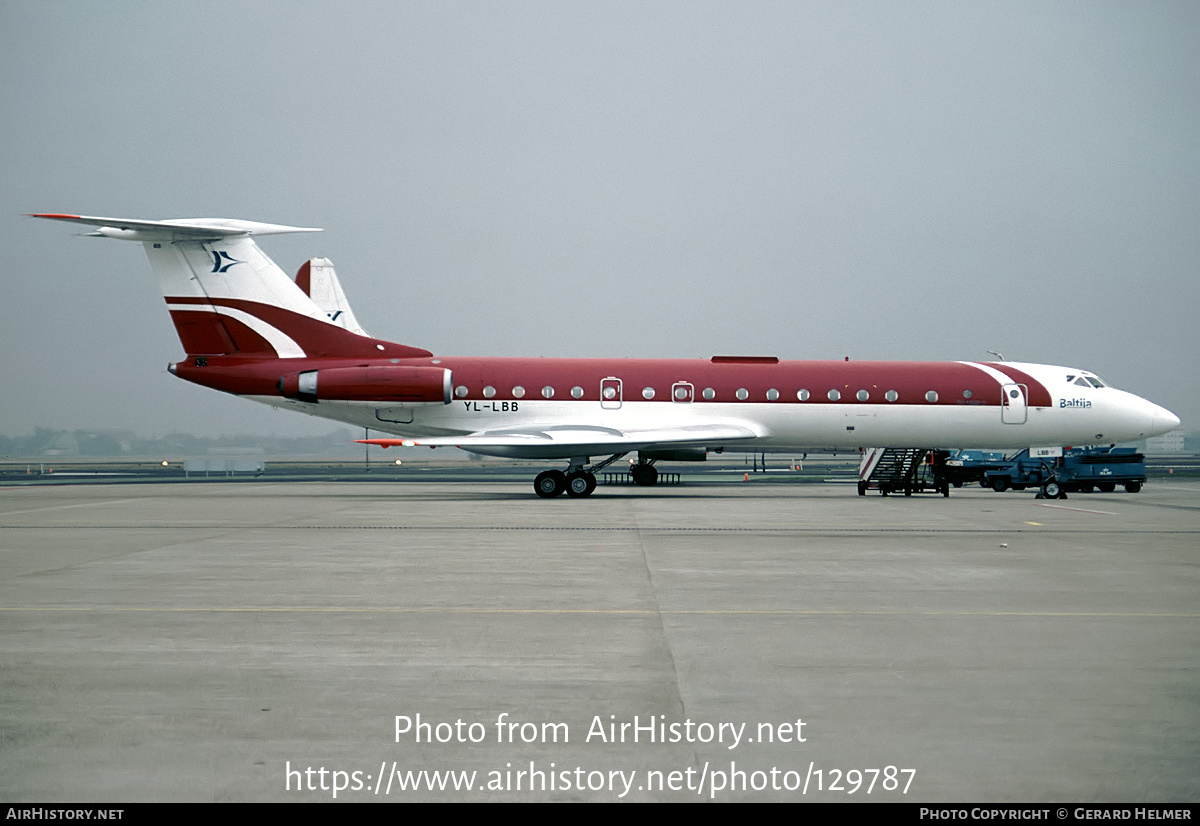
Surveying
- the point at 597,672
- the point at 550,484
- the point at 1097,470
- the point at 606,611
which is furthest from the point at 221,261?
the point at 1097,470

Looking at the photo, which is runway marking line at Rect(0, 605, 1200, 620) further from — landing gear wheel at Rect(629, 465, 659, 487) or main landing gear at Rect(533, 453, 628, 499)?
landing gear wheel at Rect(629, 465, 659, 487)

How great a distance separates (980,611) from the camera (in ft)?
28.7

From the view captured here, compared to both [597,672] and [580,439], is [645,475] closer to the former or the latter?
[580,439]

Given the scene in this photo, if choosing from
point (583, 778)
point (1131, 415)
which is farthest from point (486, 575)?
point (1131, 415)

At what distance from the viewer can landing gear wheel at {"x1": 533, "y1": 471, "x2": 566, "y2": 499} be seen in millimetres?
25953

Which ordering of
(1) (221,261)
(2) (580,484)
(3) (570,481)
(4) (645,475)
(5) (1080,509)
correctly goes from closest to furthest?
1. (5) (1080,509)
2. (2) (580,484)
3. (3) (570,481)
4. (1) (221,261)
5. (4) (645,475)

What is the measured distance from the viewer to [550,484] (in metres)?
26.0

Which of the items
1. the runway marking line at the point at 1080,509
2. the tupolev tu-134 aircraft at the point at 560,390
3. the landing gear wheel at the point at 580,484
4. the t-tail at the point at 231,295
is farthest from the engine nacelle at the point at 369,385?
the runway marking line at the point at 1080,509

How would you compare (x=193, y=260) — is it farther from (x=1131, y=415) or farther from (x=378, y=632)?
(x=1131, y=415)

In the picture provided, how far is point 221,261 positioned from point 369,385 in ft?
16.3

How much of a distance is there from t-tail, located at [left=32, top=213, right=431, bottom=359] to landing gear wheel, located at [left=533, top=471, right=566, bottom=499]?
6354 millimetres

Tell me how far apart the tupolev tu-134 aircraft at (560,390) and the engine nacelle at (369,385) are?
4 cm

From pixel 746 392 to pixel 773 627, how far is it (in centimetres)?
1946

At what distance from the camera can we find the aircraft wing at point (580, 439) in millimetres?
25109
